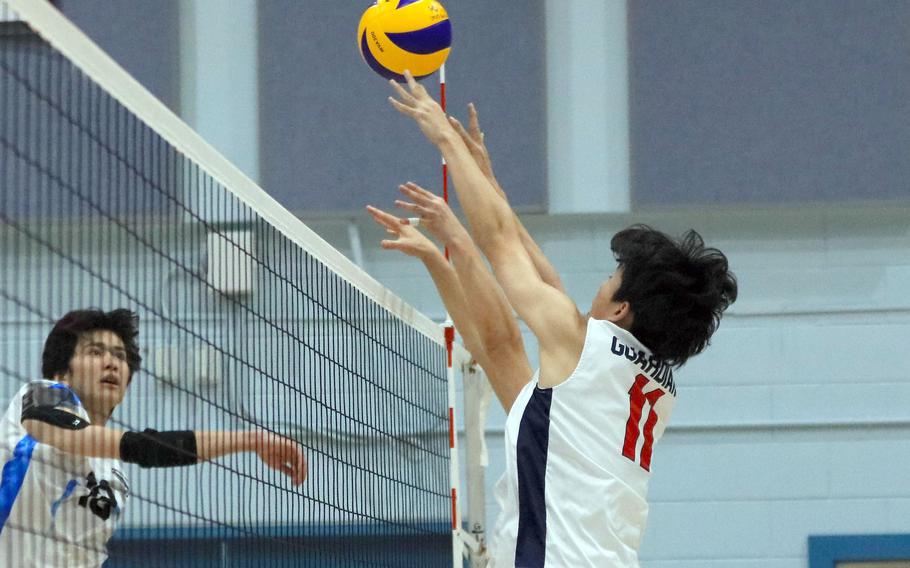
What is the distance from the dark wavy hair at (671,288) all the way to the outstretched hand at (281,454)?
2.98 feet

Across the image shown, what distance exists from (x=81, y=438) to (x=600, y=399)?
125cm

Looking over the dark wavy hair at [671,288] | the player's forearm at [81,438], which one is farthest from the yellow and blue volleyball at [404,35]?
the player's forearm at [81,438]

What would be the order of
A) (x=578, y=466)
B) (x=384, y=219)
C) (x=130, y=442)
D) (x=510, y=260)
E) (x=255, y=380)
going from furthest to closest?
(x=255, y=380), (x=384, y=219), (x=510, y=260), (x=578, y=466), (x=130, y=442)

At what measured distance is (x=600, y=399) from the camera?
11.4 ft

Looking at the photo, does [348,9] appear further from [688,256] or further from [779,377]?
[688,256]

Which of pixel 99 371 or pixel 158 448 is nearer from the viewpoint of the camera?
pixel 158 448

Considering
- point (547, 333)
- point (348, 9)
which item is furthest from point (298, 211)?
point (547, 333)

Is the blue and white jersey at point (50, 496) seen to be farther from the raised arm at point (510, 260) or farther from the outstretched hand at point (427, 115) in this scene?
the outstretched hand at point (427, 115)

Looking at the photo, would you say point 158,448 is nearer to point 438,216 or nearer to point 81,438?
point 81,438

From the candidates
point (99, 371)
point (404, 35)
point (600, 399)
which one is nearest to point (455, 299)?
point (404, 35)

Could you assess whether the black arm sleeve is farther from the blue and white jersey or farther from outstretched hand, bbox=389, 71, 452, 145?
outstretched hand, bbox=389, 71, 452, 145

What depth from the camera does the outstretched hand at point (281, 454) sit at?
134 inches

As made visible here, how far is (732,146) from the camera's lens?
714cm

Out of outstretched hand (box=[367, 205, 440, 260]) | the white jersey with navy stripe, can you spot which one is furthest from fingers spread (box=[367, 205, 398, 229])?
the white jersey with navy stripe
